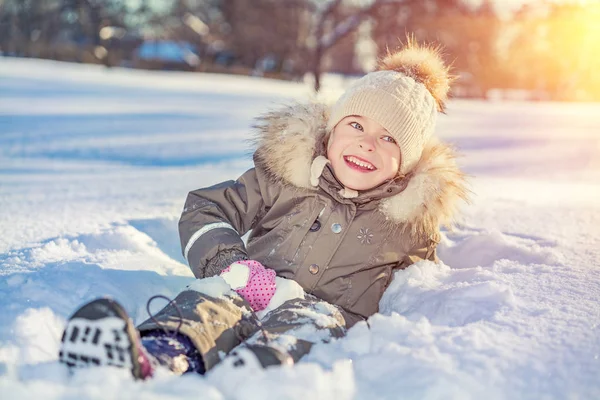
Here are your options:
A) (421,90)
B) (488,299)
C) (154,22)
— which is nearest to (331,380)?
(488,299)

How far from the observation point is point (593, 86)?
30.5m

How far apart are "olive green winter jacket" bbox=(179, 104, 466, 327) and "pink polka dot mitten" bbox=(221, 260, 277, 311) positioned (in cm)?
12

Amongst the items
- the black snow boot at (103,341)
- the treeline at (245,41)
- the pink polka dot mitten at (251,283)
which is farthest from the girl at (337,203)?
the treeline at (245,41)

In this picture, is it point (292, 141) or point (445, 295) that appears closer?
point (445, 295)

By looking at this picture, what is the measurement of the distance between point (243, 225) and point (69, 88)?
6.83m

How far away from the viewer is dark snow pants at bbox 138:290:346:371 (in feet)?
4.49

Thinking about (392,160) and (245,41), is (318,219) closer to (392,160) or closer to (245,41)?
(392,160)

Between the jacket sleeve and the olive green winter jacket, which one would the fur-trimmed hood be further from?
the jacket sleeve

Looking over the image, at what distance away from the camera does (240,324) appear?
1.52 meters

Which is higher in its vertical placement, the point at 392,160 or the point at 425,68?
the point at 425,68

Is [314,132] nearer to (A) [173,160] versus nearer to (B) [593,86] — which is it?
(A) [173,160]

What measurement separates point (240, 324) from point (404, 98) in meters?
0.99

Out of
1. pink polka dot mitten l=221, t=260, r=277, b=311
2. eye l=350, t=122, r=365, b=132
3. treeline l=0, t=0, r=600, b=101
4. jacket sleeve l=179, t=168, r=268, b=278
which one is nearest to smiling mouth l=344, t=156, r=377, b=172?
eye l=350, t=122, r=365, b=132

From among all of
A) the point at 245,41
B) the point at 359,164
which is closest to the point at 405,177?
the point at 359,164
